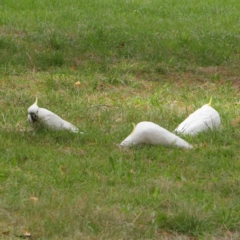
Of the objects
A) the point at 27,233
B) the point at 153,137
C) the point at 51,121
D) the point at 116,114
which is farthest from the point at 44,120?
the point at 27,233

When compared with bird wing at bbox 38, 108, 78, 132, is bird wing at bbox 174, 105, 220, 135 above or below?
below

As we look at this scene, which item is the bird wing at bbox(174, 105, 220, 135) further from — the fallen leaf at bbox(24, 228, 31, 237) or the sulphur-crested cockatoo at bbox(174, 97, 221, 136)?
the fallen leaf at bbox(24, 228, 31, 237)

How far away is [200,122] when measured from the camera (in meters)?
6.45

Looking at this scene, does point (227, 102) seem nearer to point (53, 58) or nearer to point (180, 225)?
point (53, 58)

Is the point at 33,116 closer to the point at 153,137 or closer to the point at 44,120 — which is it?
the point at 44,120

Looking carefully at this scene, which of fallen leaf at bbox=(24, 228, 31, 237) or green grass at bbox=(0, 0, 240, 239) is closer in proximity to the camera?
fallen leaf at bbox=(24, 228, 31, 237)

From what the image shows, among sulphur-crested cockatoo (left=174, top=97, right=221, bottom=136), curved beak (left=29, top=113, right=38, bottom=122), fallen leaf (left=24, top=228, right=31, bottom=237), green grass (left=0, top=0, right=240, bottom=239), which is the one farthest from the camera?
sulphur-crested cockatoo (left=174, top=97, right=221, bottom=136)

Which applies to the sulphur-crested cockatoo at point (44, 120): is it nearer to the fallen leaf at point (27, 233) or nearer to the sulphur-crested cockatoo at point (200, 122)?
the sulphur-crested cockatoo at point (200, 122)

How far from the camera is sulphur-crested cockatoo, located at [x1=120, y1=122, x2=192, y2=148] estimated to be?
5.90 meters

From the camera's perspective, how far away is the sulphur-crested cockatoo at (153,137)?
590 cm

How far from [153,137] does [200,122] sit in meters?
0.70

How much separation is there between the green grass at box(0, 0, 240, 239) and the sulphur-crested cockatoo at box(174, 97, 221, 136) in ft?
0.41

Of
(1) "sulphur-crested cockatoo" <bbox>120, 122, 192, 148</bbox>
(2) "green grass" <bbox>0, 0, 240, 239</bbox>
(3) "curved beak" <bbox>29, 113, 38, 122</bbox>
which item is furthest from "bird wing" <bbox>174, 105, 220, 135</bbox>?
(3) "curved beak" <bbox>29, 113, 38, 122</bbox>

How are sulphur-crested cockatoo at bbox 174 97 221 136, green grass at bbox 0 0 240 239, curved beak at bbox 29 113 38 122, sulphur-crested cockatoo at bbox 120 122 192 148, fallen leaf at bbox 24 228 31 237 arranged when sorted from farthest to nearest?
sulphur-crested cockatoo at bbox 174 97 221 136 → curved beak at bbox 29 113 38 122 → sulphur-crested cockatoo at bbox 120 122 192 148 → green grass at bbox 0 0 240 239 → fallen leaf at bbox 24 228 31 237
